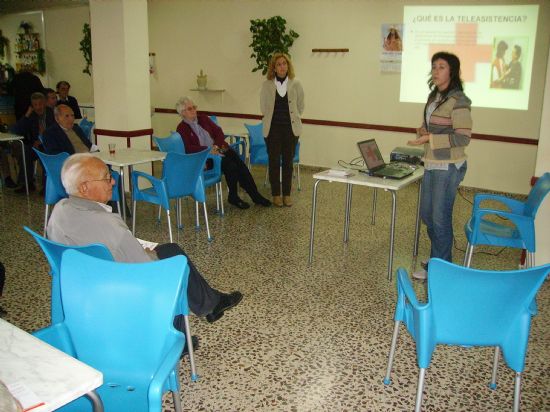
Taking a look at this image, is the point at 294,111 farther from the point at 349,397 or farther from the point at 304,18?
the point at 349,397

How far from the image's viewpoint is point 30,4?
1117 centimetres

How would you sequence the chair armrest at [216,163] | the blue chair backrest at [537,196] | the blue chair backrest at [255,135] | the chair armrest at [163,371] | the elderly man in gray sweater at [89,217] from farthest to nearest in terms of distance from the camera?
the blue chair backrest at [255,135], the chair armrest at [216,163], the blue chair backrest at [537,196], the elderly man in gray sweater at [89,217], the chair armrest at [163,371]

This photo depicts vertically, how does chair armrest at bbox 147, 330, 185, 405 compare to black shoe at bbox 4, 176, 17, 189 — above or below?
above

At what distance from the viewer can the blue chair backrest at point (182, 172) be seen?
14.2 ft

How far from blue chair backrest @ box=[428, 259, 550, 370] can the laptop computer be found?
1974 mm

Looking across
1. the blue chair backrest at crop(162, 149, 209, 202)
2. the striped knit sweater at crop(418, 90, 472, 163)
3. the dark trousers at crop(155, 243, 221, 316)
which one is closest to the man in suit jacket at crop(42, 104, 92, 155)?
the blue chair backrest at crop(162, 149, 209, 202)

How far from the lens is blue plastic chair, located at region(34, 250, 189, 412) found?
175 centimetres

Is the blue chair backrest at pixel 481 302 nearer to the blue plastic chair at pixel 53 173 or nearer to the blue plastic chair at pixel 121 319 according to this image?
the blue plastic chair at pixel 121 319

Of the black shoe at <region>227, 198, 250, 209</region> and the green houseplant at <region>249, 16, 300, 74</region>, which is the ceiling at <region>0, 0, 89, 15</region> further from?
the black shoe at <region>227, 198, 250, 209</region>

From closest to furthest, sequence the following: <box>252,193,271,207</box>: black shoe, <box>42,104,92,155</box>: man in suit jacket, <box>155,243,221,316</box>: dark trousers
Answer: <box>155,243,221,316</box>: dark trousers, <box>42,104,92,155</box>: man in suit jacket, <box>252,193,271,207</box>: black shoe

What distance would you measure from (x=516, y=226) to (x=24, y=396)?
326cm

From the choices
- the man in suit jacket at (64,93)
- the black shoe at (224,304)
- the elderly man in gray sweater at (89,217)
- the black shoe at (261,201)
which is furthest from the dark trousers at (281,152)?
the elderly man in gray sweater at (89,217)

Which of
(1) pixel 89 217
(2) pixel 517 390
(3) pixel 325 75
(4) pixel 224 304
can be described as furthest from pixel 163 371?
(3) pixel 325 75

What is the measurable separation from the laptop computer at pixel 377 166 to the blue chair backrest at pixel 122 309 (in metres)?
2.45
